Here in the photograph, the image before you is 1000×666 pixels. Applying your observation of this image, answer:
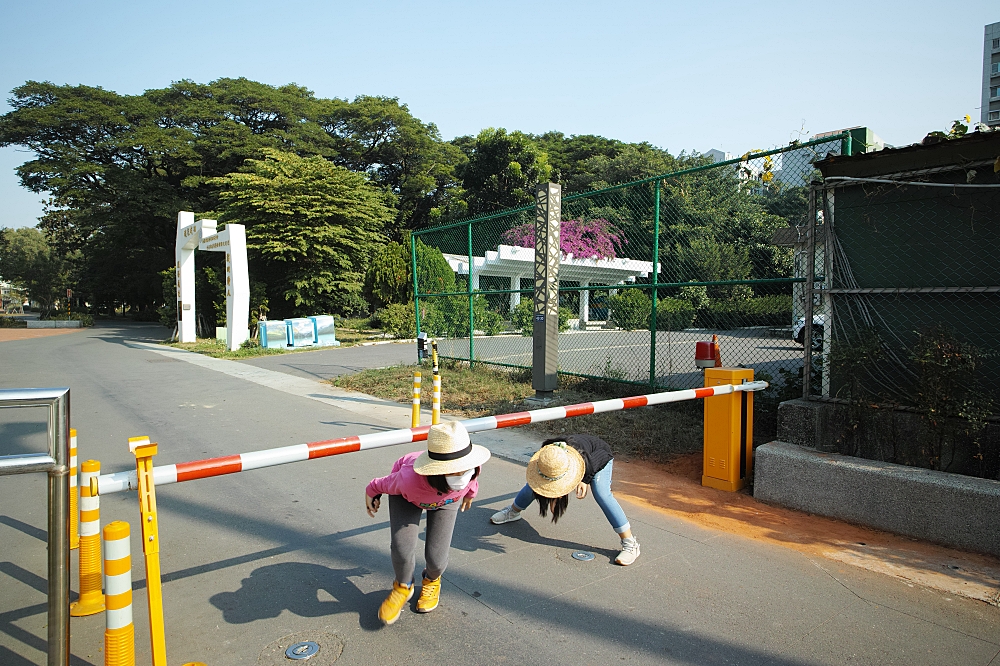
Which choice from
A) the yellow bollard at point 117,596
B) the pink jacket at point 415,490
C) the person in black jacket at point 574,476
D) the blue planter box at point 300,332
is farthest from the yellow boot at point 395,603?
the blue planter box at point 300,332

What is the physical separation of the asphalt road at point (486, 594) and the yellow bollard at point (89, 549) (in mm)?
90

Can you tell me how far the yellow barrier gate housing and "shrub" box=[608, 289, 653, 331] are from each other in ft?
12.6

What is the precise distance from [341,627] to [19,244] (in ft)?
293

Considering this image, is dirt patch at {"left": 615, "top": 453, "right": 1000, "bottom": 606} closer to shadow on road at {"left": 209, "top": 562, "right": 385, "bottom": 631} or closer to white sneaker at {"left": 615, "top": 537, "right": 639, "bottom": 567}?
white sneaker at {"left": 615, "top": 537, "right": 639, "bottom": 567}

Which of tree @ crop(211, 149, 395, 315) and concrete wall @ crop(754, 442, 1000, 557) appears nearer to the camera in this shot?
concrete wall @ crop(754, 442, 1000, 557)

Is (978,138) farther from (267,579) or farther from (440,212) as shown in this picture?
(440,212)

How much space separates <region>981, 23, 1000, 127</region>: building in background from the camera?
7531cm

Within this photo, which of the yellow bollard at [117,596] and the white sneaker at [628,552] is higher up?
the yellow bollard at [117,596]

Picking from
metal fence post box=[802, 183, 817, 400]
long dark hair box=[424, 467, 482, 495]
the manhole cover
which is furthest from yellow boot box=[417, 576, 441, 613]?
metal fence post box=[802, 183, 817, 400]

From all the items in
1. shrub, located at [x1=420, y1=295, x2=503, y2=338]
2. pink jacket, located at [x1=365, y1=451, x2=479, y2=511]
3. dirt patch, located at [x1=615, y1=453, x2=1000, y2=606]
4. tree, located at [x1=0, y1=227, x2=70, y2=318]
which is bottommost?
dirt patch, located at [x1=615, y1=453, x2=1000, y2=606]

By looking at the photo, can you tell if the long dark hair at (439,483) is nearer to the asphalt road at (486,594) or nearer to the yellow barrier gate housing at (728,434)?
the asphalt road at (486,594)

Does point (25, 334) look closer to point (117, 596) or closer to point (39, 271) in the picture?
point (39, 271)

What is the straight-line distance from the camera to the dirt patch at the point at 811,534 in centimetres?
371

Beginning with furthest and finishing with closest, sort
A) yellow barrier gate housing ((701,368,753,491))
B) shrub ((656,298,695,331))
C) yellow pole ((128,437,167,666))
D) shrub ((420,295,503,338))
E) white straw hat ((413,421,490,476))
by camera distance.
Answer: shrub ((420,295,503,338)), shrub ((656,298,695,331)), yellow barrier gate housing ((701,368,753,491)), white straw hat ((413,421,490,476)), yellow pole ((128,437,167,666))
